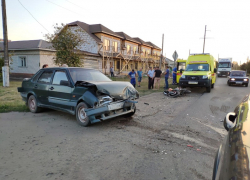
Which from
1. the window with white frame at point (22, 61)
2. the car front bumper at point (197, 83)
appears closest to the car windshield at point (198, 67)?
the car front bumper at point (197, 83)

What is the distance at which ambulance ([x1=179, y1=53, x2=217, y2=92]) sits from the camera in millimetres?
11227

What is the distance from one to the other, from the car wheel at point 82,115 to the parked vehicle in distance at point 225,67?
3035 cm

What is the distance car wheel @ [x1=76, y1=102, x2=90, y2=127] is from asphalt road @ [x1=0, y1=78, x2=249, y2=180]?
0.18 metres

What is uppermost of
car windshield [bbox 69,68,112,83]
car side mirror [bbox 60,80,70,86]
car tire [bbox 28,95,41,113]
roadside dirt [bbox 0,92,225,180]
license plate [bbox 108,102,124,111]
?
car windshield [bbox 69,68,112,83]

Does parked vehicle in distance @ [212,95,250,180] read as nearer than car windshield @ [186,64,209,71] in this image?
Yes

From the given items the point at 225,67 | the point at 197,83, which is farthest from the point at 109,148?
the point at 225,67

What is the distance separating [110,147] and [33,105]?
13.6 ft

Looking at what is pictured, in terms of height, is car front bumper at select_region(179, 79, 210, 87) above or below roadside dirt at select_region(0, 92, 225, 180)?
above

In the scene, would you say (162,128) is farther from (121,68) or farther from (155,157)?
(121,68)

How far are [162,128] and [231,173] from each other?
3.48 m

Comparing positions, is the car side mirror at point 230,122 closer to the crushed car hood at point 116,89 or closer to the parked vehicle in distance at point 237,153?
the parked vehicle in distance at point 237,153

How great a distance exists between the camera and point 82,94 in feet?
16.1

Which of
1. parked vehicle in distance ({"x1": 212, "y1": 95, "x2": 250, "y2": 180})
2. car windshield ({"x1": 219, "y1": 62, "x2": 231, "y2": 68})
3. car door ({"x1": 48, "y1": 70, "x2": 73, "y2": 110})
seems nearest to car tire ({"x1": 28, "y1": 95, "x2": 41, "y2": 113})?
car door ({"x1": 48, "y1": 70, "x2": 73, "y2": 110})

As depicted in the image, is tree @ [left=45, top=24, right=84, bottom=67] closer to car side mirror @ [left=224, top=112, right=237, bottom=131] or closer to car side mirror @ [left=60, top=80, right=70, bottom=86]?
car side mirror @ [left=60, top=80, right=70, bottom=86]
